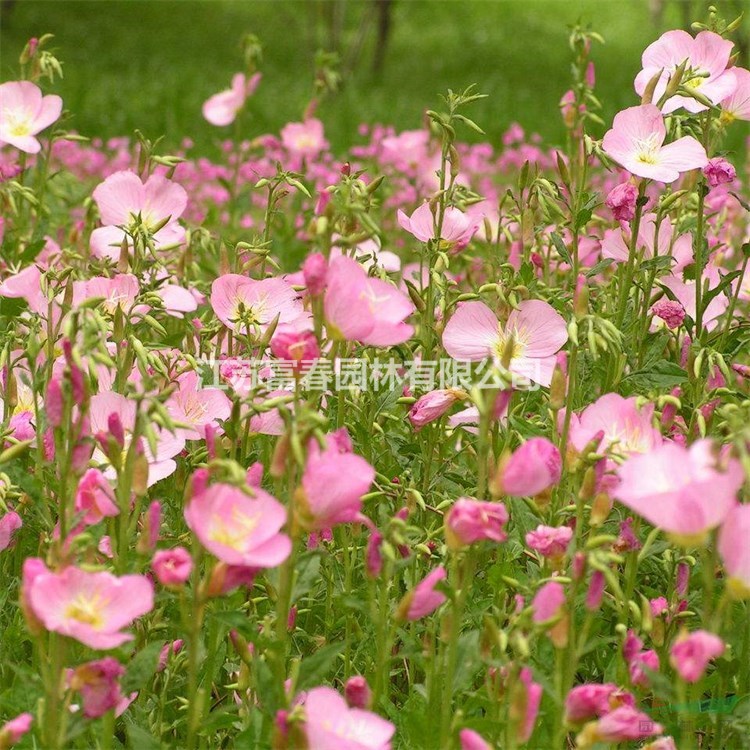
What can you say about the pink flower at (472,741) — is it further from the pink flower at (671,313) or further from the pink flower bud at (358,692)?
the pink flower at (671,313)

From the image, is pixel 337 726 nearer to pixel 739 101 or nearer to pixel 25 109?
pixel 739 101

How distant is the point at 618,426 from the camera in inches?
66.7

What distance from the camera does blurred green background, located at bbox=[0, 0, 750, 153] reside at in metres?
8.77

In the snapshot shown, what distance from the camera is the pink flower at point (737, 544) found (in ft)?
3.90

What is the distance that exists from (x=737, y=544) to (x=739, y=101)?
1.39 metres

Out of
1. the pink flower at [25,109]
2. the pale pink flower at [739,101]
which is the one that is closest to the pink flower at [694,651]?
the pale pink flower at [739,101]

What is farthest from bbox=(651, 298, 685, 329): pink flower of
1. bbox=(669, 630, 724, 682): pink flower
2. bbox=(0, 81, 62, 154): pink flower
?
bbox=(0, 81, 62, 154): pink flower

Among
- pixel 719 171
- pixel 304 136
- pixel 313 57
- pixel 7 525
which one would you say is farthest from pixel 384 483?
pixel 313 57

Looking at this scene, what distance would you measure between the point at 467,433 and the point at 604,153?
1.99 feet

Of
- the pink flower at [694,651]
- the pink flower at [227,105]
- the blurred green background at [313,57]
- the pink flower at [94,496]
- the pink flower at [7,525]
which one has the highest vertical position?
the pink flower at [694,651]

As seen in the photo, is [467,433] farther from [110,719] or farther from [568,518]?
[110,719]

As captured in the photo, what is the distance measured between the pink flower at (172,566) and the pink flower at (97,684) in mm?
112

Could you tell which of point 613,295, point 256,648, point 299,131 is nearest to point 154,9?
point 299,131

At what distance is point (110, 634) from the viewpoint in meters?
1.31
